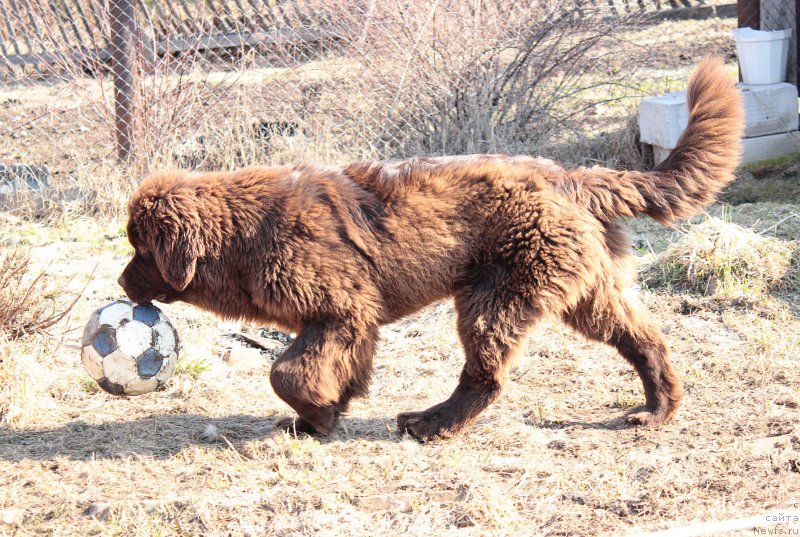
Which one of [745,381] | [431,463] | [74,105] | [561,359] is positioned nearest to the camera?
[431,463]

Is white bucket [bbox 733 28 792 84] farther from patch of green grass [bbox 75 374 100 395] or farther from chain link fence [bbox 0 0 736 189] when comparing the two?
patch of green grass [bbox 75 374 100 395]

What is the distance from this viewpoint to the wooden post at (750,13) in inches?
336

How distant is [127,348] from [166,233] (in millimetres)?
616

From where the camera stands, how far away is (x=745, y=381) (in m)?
4.63

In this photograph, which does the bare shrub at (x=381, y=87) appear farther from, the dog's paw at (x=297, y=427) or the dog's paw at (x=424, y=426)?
the dog's paw at (x=424, y=426)

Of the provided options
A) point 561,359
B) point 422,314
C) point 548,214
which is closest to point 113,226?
point 422,314

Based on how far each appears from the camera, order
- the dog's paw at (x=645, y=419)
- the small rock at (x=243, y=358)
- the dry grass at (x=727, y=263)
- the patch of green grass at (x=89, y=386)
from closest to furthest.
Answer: the dog's paw at (x=645, y=419), the patch of green grass at (x=89, y=386), the small rock at (x=243, y=358), the dry grass at (x=727, y=263)

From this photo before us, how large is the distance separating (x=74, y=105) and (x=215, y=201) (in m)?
6.99

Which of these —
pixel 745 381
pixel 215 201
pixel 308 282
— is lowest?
pixel 745 381

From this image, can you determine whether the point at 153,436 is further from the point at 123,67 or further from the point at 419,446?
the point at 123,67

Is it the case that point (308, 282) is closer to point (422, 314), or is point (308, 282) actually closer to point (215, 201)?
point (215, 201)

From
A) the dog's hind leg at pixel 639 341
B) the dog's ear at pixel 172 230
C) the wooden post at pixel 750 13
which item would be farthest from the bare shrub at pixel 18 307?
the wooden post at pixel 750 13

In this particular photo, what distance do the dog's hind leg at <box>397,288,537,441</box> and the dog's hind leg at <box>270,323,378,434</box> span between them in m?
0.37

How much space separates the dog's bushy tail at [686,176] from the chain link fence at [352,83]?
3.64 m
